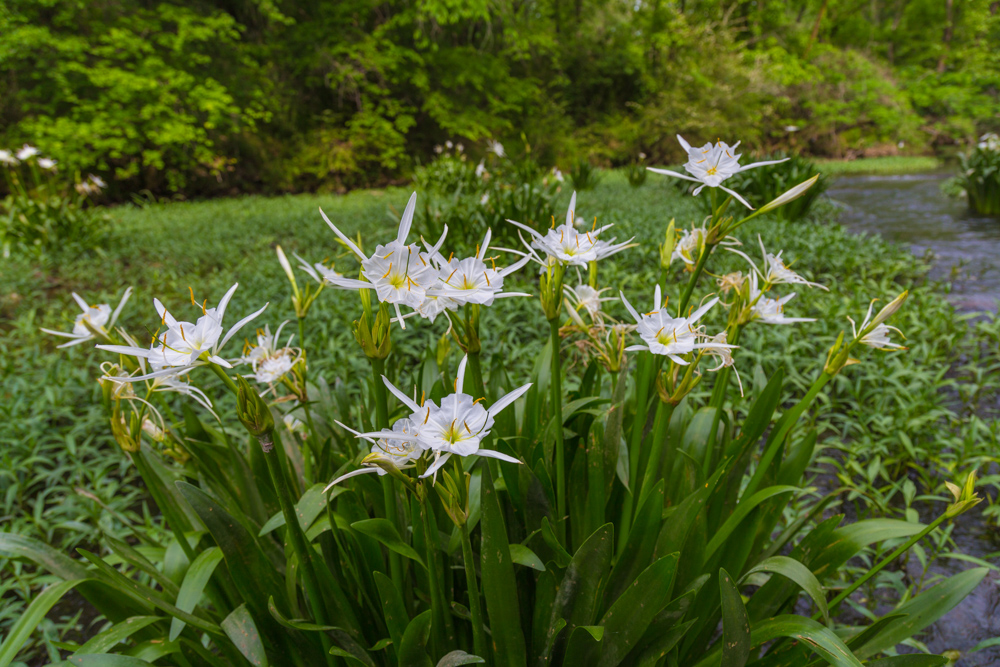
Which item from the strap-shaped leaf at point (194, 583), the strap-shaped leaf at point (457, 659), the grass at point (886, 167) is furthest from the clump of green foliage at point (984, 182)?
the strap-shaped leaf at point (194, 583)

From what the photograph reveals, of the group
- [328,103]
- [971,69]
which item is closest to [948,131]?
[971,69]

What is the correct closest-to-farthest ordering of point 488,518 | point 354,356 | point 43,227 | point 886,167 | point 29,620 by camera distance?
point 488,518
point 29,620
point 354,356
point 43,227
point 886,167

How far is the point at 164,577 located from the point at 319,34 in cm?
1065

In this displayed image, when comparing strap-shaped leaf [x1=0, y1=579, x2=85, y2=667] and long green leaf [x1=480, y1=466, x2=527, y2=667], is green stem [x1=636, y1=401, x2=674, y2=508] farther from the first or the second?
strap-shaped leaf [x1=0, y1=579, x2=85, y2=667]

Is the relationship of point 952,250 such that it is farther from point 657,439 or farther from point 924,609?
point 657,439

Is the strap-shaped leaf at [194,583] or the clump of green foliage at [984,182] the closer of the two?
the strap-shaped leaf at [194,583]

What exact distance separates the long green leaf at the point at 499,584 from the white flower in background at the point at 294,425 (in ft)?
2.34

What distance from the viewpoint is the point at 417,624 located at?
771mm

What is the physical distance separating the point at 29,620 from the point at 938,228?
6948mm

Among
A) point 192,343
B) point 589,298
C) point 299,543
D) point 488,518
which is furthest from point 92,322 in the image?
point 589,298

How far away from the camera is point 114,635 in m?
0.87

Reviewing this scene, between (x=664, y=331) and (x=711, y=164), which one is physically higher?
(x=711, y=164)

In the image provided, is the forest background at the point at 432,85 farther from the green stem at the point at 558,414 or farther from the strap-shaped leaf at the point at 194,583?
the green stem at the point at 558,414

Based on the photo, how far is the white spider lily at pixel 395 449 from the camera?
583mm
